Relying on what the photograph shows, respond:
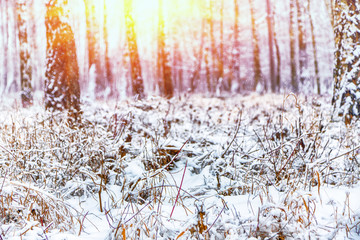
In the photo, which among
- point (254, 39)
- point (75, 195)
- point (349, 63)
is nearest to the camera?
point (75, 195)

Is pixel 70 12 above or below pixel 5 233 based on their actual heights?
above

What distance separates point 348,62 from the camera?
5602 mm

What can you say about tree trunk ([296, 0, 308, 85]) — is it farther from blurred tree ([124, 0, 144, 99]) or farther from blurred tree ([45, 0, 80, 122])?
blurred tree ([45, 0, 80, 122])

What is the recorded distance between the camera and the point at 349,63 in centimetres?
560

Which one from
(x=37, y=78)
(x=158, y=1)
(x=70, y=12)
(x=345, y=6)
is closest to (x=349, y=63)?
(x=345, y=6)

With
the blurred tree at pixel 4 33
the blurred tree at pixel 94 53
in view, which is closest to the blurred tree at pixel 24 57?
the blurred tree at pixel 94 53

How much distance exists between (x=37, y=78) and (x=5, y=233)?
45.3 meters

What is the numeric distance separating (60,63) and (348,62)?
526cm

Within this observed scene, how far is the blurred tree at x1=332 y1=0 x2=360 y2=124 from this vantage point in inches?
217

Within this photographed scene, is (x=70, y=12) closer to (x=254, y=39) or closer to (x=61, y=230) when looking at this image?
(x=61, y=230)

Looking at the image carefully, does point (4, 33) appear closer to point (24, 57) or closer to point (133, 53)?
point (24, 57)

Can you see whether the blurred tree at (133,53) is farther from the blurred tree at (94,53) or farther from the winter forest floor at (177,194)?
the winter forest floor at (177,194)

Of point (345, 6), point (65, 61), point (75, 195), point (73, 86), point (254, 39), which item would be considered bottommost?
point (75, 195)

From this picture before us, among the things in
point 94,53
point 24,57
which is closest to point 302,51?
point 94,53
